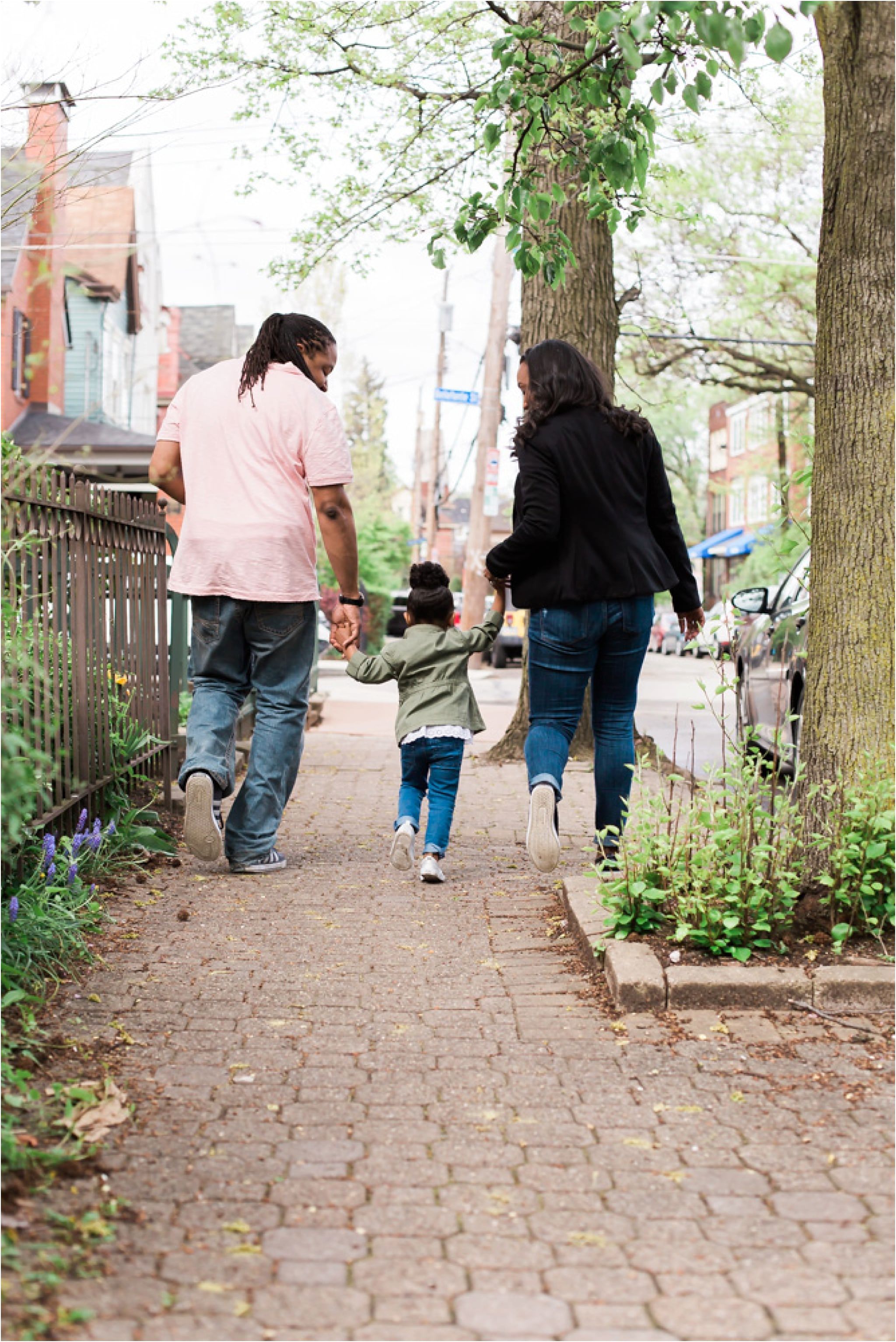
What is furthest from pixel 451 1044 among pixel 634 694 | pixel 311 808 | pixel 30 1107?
pixel 311 808

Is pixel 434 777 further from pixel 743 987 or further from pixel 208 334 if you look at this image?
pixel 208 334

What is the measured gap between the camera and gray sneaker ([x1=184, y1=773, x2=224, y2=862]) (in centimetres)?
538

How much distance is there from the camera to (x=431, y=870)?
580 cm

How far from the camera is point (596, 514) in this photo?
5.16m

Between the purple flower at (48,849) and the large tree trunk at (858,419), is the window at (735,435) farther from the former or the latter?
the purple flower at (48,849)

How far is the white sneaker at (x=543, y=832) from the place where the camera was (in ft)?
16.3

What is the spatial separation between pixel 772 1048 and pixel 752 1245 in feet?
3.54

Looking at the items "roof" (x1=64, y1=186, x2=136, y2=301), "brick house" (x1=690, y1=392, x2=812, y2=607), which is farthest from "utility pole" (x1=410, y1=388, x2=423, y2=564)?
"roof" (x1=64, y1=186, x2=136, y2=301)

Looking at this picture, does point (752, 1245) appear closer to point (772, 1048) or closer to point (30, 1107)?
point (772, 1048)

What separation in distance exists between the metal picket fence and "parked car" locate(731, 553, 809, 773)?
2.70 m

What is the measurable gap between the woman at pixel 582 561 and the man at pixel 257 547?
0.87 meters

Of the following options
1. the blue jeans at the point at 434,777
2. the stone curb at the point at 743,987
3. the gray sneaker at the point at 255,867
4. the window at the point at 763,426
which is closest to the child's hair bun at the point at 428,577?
the blue jeans at the point at 434,777

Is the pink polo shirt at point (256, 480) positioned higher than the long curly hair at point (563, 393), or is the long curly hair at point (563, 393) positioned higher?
the long curly hair at point (563, 393)

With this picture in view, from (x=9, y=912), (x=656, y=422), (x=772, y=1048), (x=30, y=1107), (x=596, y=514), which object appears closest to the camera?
(x=30, y=1107)
